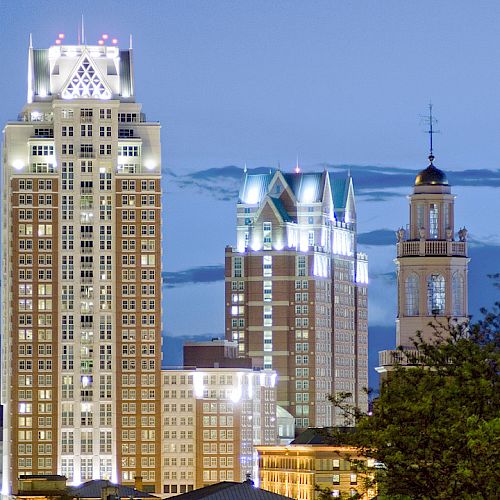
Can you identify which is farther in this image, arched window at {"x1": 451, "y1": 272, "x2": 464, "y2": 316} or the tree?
arched window at {"x1": 451, "y1": 272, "x2": 464, "y2": 316}

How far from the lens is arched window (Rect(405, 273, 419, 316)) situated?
11581 cm

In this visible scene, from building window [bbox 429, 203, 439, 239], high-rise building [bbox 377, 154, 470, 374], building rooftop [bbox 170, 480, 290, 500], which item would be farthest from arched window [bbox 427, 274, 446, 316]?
building rooftop [bbox 170, 480, 290, 500]

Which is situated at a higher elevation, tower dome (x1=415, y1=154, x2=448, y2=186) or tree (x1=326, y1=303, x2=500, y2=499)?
tower dome (x1=415, y1=154, x2=448, y2=186)

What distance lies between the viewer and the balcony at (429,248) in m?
118

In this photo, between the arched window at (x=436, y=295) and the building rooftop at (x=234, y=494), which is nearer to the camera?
the arched window at (x=436, y=295)

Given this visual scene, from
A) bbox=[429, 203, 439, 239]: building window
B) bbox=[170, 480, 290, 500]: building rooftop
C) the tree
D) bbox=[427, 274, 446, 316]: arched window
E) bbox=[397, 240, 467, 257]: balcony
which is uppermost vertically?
bbox=[429, 203, 439, 239]: building window

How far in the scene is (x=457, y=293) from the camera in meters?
116

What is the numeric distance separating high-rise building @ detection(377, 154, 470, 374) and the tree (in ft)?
140

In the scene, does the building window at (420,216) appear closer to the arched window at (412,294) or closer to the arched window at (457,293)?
the arched window at (412,294)

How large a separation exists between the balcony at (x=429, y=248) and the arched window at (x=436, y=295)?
1812mm

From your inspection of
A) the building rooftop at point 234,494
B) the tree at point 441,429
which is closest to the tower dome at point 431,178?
the building rooftop at point 234,494

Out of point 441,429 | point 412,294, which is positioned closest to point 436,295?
point 412,294

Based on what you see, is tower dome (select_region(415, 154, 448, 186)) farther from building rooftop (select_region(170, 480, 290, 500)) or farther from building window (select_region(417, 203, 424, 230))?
building rooftop (select_region(170, 480, 290, 500))

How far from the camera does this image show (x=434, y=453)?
65438 mm
